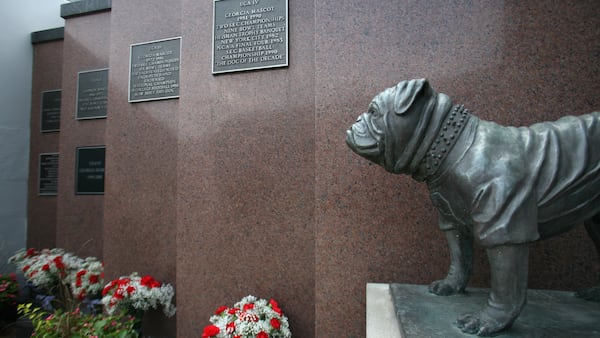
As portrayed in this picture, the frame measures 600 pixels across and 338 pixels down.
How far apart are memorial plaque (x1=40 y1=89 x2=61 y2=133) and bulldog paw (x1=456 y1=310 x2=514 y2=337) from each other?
7619mm

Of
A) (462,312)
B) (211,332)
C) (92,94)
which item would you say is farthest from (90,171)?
(462,312)

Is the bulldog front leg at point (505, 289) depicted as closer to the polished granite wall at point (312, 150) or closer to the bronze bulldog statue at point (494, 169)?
the bronze bulldog statue at point (494, 169)

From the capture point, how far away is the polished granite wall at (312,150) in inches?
97.4

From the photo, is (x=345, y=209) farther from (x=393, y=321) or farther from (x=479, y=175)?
(x=479, y=175)

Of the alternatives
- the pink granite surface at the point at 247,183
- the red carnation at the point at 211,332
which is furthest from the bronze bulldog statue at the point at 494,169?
the red carnation at the point at 211,332

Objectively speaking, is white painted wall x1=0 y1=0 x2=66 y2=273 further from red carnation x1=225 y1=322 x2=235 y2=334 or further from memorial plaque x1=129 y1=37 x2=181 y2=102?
red carnation x1=225 y1=322 x2=235 y2=334

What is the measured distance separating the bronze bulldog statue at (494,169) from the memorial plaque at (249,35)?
6.99 ft

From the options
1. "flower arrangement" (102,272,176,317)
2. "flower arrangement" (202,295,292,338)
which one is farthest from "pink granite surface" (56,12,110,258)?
"flower arrangement" (202,295,292,338)

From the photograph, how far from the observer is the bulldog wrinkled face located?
1620 millimetres

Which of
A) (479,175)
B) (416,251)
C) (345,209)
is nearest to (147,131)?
(345,209)

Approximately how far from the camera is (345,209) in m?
2.74

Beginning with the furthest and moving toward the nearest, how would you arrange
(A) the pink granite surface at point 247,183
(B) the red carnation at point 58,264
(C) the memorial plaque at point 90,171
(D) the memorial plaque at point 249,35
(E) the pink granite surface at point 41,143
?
(E) the pink granite surface at point 41,143
(C) the memorial plaque at point 90,171
(B) the red carnation at point 58,264
(D) the memorial plaque at point 249,35
(A) the pink granite surface at point 247,183

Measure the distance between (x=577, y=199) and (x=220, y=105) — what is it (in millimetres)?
3171

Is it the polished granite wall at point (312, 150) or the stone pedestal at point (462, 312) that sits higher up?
the polished granite wall at point (312, 150)
